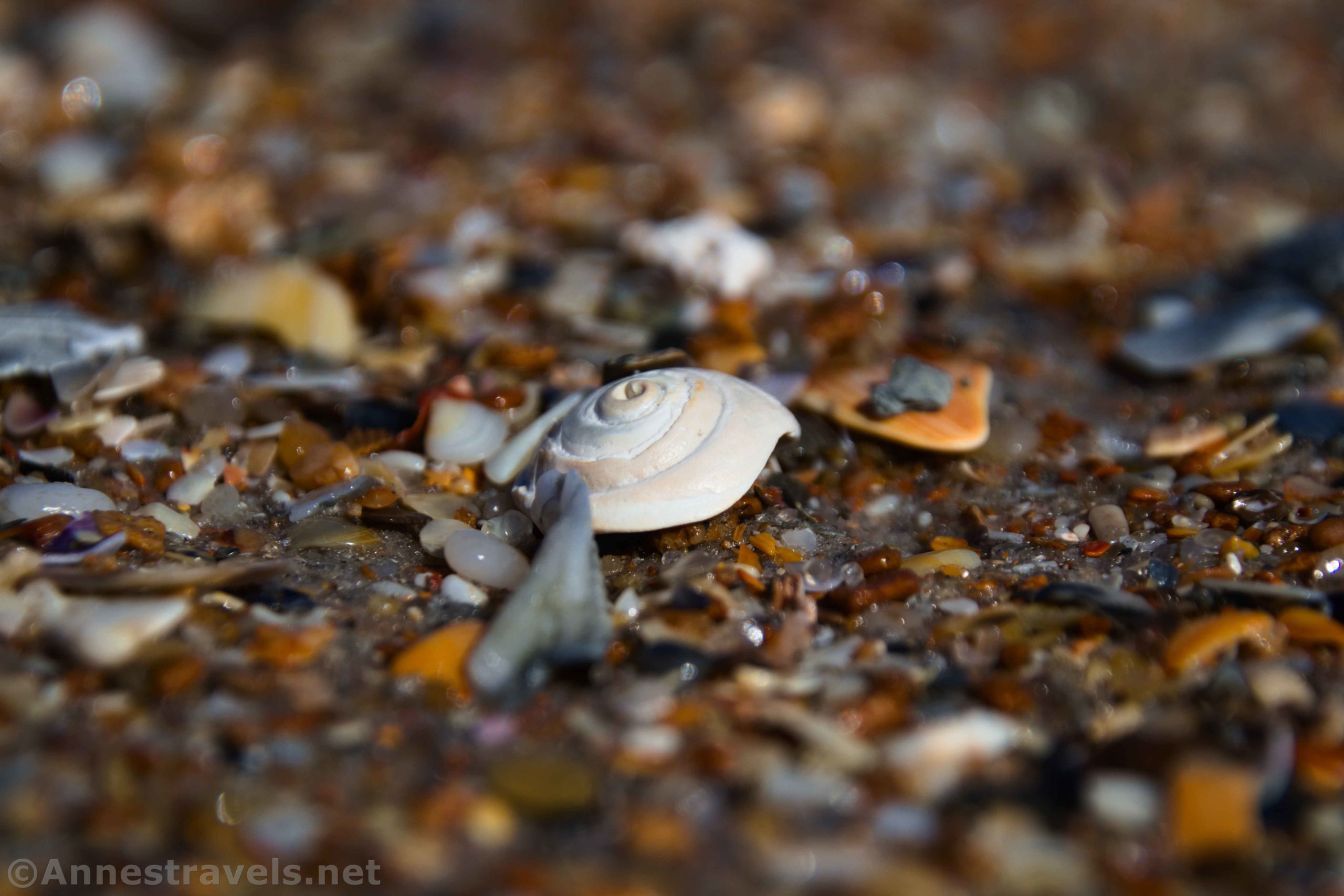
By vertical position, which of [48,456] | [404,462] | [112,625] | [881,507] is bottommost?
[881,507]

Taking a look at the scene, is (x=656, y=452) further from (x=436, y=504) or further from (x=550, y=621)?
(x=436, y=504)

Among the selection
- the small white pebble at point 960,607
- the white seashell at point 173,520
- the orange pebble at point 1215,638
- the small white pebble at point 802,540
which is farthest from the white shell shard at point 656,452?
the orange pebble at point 1215,638

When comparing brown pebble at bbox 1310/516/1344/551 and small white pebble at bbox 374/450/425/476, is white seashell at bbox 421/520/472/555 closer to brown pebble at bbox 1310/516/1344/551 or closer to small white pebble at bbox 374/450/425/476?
small white pebble at bbox 374/450/425/476

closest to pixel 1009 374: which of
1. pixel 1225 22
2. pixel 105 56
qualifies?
pixel 1225 22

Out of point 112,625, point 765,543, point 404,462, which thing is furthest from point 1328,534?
point 112,625

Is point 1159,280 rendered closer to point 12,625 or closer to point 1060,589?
point 1060,589

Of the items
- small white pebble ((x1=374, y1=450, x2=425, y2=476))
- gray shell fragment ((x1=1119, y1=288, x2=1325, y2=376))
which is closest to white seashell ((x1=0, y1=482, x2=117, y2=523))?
small white pebble ((x1=374, y1=450, x2=425, y2=476))
